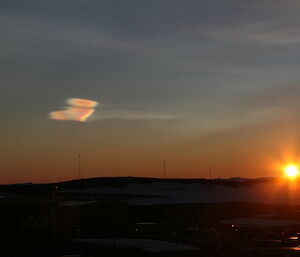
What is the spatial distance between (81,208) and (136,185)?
325ft

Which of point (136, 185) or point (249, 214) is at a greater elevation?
point (136, 185)

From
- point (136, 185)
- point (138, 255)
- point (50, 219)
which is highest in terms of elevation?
point (136, 185)

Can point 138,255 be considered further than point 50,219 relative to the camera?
No

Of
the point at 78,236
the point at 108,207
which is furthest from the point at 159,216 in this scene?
the point at 78,236

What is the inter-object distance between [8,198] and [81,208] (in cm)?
1514

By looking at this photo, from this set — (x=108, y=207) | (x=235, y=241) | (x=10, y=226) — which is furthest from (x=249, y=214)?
(x=10, y=226)

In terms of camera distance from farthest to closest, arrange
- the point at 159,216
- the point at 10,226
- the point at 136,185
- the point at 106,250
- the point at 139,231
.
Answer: the point at 136,185, the point at 159,216, the point at 139,231, the point at 106,250, the point at 10,226

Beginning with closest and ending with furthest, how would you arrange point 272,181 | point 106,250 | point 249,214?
point 106,250 < point 249,214 < point 272,181

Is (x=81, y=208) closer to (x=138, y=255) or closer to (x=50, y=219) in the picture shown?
(x=50, y=219)

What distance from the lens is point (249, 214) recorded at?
263ft

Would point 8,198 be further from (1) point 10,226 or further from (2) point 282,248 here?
(2) point 282,248

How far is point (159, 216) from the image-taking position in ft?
246

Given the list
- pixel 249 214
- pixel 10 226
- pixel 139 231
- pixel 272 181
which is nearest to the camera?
pixel 10 226

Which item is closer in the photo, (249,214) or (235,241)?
(235,241)
